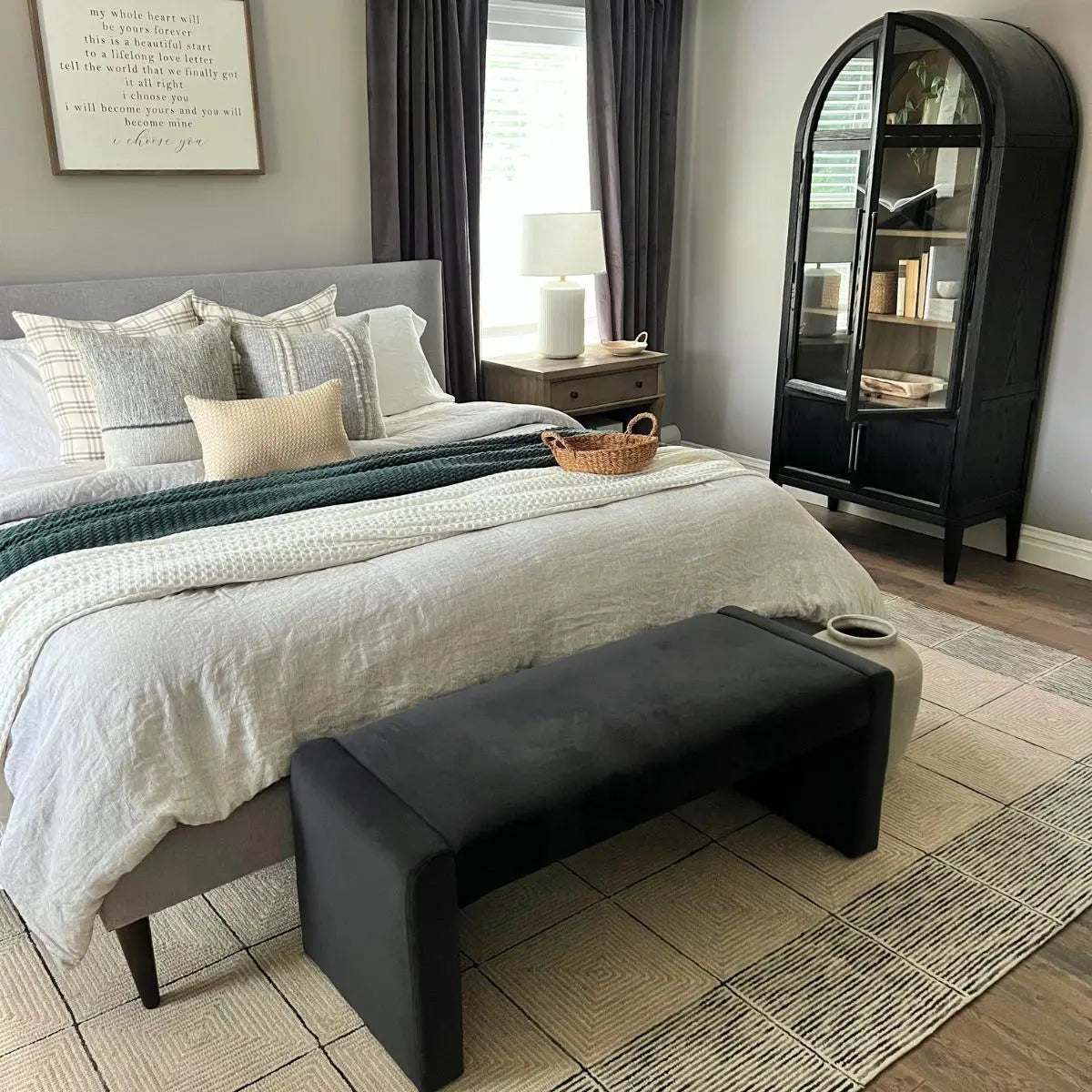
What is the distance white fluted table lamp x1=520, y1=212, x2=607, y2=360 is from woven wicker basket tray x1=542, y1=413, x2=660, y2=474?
1480 mm

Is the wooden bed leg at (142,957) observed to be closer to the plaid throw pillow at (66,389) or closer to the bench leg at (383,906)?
the bench leg at (383,906)

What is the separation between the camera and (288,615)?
201 centimetres

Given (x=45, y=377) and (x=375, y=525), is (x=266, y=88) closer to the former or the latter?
(x=45, y=377)

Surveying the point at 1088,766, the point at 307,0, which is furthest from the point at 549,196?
the point at 1088,766

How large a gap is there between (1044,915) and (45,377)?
9.41 feet

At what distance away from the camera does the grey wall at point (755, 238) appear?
3.83 m

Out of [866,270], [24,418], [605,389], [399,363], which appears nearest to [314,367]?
[399,363]

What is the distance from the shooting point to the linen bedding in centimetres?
182

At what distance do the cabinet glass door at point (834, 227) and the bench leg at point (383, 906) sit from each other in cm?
279

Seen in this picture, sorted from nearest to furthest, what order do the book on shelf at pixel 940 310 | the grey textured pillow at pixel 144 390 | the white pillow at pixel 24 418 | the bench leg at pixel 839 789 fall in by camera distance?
the bench leg at pixel 839 789 < the grey textured pillow at pixel 144 390 < the white pillow at pixel 24 418 < the book on shelf at pixel 940 310

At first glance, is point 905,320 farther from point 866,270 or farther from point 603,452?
point 603,452

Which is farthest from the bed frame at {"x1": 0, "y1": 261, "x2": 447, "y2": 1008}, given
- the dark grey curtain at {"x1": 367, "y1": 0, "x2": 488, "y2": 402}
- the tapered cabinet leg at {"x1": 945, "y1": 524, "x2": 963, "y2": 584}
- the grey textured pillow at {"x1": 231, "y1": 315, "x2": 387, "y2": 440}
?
the tapered cabinet leg at {"x1": 945, "y1": 524, "x2": 963, "y2": 584}

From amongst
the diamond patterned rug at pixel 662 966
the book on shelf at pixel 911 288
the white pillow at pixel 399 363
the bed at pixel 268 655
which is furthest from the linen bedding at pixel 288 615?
the book on shelf at pixel 911 288

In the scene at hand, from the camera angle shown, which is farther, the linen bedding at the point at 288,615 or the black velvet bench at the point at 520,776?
the linen bedding at the point at 288,615
